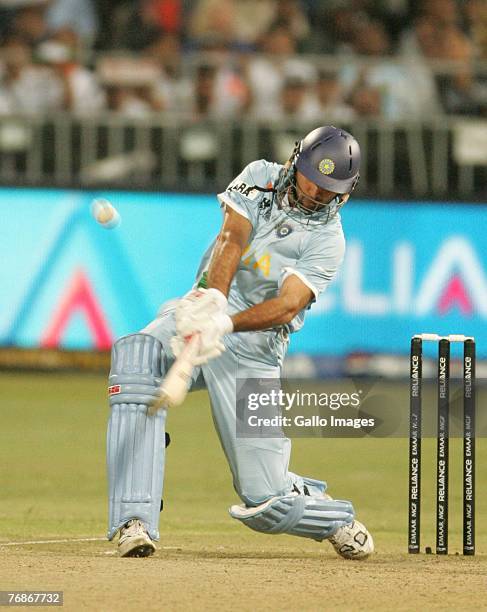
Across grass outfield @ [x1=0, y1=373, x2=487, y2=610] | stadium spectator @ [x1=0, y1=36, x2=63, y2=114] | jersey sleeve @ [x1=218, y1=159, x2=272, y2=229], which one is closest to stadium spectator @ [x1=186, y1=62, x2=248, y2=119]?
stadium spectator @ [x1=0, y1=36, x2=63, y2=114]

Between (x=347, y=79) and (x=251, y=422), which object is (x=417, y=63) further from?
(x=251, y=422)

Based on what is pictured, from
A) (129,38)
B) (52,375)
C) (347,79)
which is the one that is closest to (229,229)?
(52,375)

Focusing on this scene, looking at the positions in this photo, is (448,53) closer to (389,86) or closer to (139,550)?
(389,86)

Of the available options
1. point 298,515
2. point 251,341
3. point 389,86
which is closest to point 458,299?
point 389,86

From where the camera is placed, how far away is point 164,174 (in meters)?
14.6

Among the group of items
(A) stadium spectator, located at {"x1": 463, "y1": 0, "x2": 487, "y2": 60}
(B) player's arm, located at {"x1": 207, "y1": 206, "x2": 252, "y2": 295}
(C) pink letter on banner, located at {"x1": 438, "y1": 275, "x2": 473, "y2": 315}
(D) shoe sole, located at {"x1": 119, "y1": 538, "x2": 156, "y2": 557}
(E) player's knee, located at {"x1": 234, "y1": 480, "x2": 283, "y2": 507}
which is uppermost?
(A) stadium spectator, located at {"x1": 463, "y1": 0, "x2": 487, "y2": 60}

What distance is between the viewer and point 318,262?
663 centimetres

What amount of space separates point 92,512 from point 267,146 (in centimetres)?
695

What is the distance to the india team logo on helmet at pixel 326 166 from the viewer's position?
6539mm

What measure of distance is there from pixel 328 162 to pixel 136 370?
4.26ft

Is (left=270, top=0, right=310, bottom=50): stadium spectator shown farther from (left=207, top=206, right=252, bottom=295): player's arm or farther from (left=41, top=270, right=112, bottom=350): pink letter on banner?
(left=207, top=206, right=252, bottom=295): player's arm

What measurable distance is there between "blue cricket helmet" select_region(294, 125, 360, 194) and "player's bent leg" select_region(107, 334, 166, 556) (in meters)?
1.10

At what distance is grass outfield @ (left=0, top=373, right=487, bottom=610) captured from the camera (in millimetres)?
5645

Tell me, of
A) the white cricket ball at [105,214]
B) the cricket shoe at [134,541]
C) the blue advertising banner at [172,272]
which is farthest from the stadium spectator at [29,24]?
the cricket shoe at [134,541]
